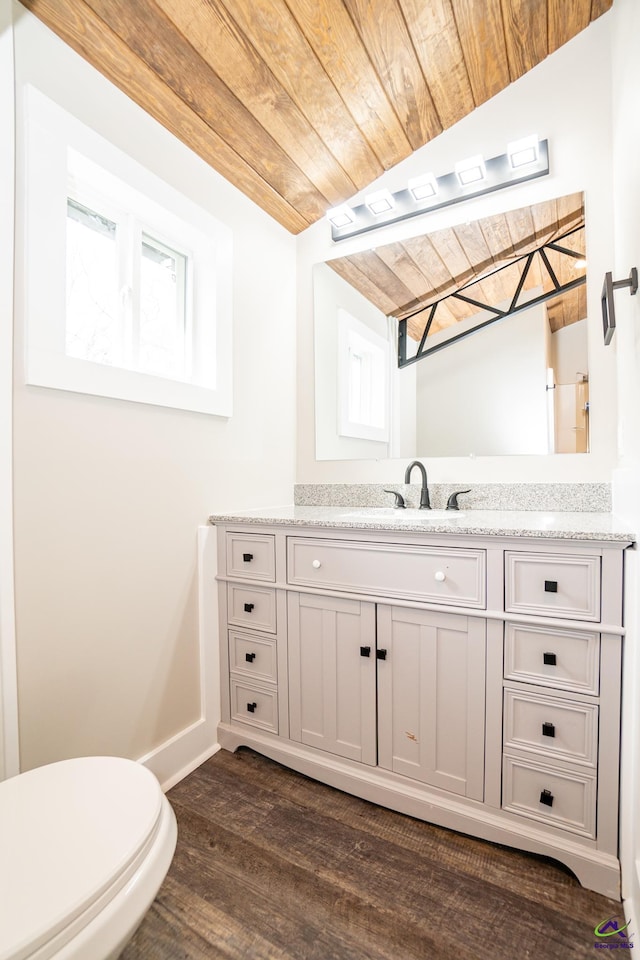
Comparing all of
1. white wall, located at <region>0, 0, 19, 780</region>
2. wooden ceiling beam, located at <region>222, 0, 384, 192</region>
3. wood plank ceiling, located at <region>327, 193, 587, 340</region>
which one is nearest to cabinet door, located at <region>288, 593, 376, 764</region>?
white wall, located at <region>0, 0, 19, 780</region>

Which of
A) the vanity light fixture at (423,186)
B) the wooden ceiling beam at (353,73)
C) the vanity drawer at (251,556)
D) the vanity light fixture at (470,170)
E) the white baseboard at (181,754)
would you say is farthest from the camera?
the vanity light fixture at (423,186)

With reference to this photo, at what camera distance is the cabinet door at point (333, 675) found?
1484 mm

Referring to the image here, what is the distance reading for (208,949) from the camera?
1033 mm

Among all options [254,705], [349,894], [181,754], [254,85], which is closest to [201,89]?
[254,85]

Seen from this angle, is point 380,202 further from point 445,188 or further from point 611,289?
point 611,289

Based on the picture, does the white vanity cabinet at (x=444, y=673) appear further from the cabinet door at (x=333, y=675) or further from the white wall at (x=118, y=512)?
the white wall at (x=118, y=512)

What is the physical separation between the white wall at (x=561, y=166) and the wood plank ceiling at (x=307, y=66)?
0.06m

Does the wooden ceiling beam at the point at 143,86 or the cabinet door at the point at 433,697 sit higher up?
the wooden ceiling beam at the point at 143,86

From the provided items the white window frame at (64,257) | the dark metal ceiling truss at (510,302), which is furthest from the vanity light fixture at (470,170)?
the white window frame at (64,257)

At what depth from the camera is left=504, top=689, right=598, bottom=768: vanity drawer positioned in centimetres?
116

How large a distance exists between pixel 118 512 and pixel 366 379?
1.26 m

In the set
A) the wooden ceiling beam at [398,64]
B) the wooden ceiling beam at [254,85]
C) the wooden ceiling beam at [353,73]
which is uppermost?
the wooden ceiling beam at [398,64]

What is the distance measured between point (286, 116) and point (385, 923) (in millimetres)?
2504

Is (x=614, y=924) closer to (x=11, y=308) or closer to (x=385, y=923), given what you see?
(x=385, y=923)
